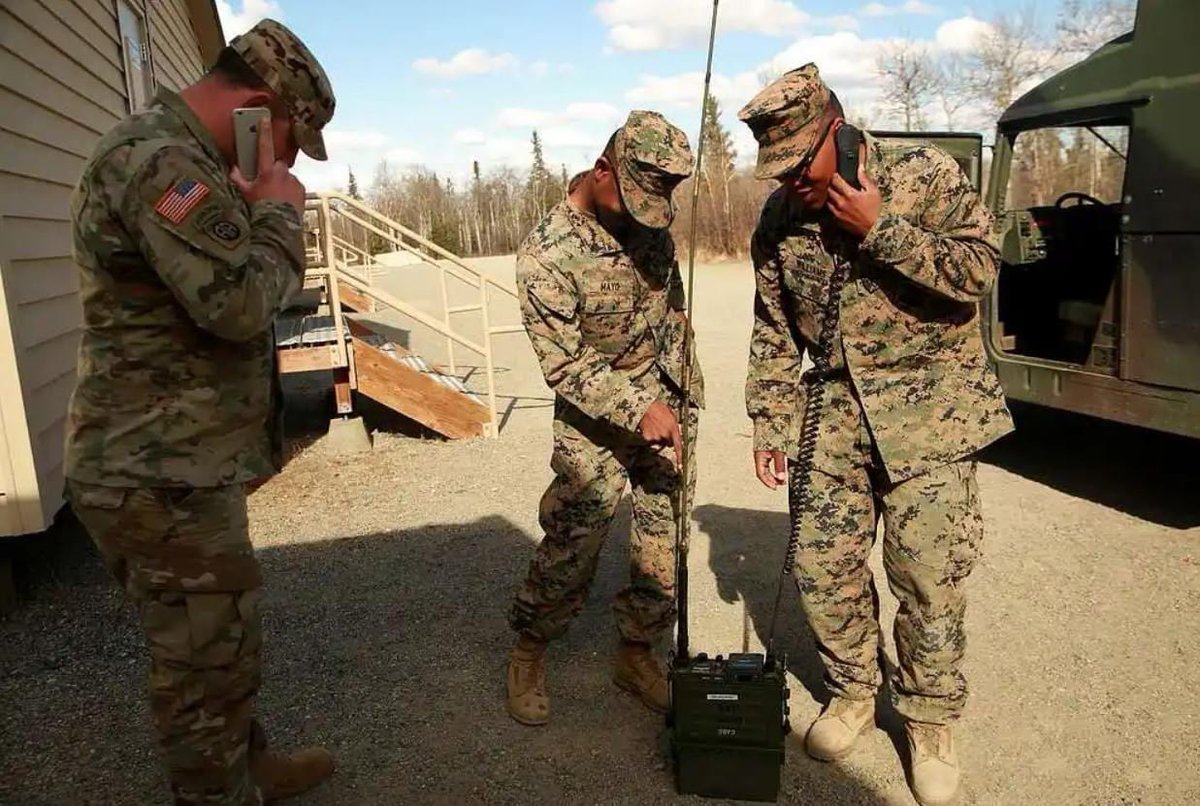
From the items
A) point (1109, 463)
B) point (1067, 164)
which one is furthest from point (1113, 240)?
point (1109, 463)

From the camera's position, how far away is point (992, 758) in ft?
9.44

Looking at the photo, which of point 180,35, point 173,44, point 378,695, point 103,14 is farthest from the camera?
point 180,35

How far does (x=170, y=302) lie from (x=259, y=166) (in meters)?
0.37

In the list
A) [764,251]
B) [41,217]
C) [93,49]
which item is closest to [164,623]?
[764,251]

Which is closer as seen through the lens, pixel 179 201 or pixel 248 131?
pixel 179 201

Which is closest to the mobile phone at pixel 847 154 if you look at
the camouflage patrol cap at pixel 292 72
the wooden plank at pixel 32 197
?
the camouflage patrol cap at pixel 292 72

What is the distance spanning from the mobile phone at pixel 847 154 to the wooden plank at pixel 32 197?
3318 mm

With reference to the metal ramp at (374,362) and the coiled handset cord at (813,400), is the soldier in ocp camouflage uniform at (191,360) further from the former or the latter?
the metal ramp at (374,362)

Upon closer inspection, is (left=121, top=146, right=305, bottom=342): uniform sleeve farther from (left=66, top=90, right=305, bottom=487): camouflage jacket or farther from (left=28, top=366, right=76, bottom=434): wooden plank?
(left=28, top=366, right=76, bottom=434): wooden plank

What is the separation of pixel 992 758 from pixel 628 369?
1.68 metres

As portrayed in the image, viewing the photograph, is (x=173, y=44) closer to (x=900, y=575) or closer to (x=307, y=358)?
(x=307, y=358)

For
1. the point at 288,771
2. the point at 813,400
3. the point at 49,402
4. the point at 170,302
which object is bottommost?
the point at 288,771

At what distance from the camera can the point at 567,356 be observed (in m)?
2.90

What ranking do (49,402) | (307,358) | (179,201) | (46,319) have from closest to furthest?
(179,201) < (49,402) < (46,319) < (307,358)
